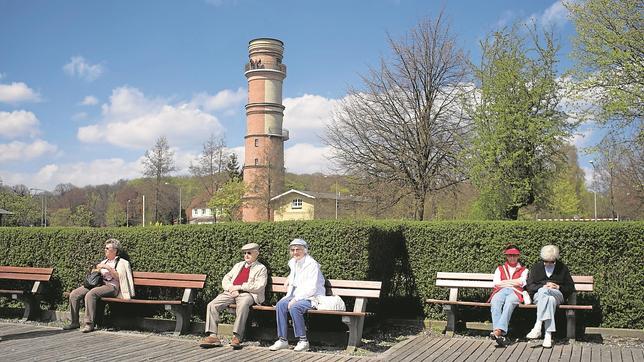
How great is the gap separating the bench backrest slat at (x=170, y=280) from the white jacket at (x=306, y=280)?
1.66 metres

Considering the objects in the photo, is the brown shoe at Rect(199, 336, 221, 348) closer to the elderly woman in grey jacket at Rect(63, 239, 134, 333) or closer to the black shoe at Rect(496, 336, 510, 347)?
the elderly woman in grey jacket at Rect(63, 239, 134, 333)

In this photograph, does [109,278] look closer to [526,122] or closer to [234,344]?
[234,344]

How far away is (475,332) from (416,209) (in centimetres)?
1326

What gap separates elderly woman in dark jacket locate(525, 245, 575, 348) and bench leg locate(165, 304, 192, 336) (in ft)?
16.5

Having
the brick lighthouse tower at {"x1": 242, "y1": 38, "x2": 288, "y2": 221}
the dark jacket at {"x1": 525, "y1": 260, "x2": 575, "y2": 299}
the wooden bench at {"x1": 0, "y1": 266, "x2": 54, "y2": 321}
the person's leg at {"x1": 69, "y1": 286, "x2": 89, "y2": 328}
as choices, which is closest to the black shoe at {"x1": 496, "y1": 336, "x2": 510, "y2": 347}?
the dark jacket at {"x1": 525, "y1": 260, "x2": 575, "y2": 299}

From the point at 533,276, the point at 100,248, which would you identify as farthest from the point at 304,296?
the point at 100,248

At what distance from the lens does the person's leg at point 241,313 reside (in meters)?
8.28

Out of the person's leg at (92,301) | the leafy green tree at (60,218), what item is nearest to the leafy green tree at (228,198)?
the leafy green tree at (60,218)

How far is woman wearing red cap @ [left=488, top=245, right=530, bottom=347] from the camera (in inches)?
316

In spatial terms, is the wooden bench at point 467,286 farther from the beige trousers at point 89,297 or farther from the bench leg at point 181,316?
the beige trousers at point 89,297

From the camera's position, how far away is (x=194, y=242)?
9.81 metres

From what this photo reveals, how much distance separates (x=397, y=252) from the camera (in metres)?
9.89

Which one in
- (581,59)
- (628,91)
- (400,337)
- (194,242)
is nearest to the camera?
(400,337)

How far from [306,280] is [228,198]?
40.7m
